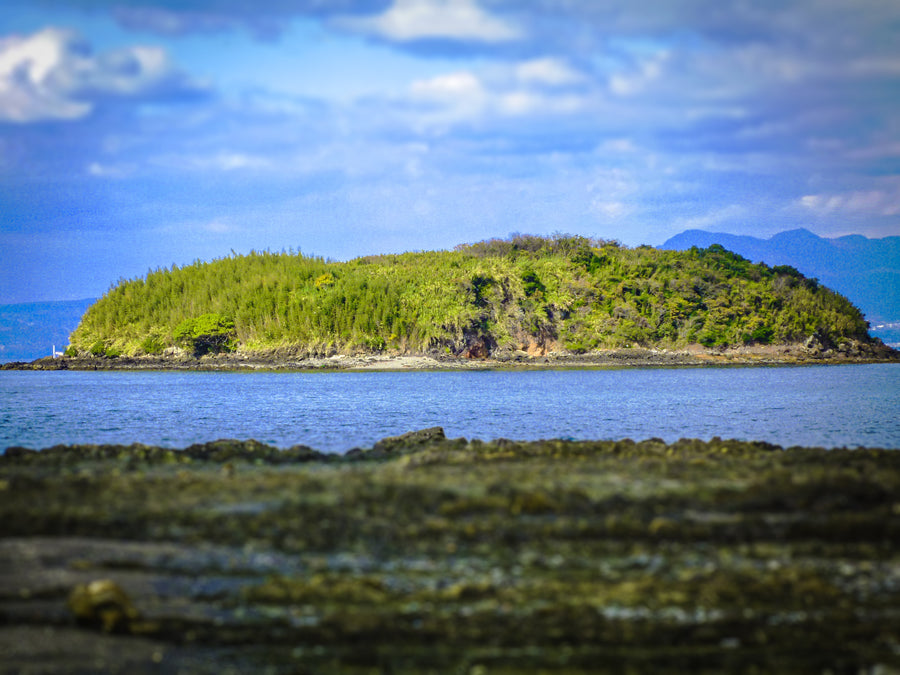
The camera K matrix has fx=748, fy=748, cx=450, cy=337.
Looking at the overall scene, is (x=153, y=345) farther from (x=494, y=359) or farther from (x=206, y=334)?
(x=494, y=359)

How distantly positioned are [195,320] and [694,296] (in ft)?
248

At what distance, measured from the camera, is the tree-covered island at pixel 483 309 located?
347ft

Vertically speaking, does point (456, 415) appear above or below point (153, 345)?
below

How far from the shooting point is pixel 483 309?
108312mm

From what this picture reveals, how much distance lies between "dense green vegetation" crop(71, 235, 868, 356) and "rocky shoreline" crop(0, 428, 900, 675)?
91.5m

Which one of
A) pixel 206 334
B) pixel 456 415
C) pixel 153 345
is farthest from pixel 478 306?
pixel 456 415

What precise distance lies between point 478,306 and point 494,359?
8.34 m

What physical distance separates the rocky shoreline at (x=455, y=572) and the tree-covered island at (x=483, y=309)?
91276 millimetres

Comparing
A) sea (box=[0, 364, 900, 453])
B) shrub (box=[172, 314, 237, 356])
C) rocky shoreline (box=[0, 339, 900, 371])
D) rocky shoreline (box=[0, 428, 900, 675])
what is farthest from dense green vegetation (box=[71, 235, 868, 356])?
rocky shoreline (box=[0, 428, 900, 675])

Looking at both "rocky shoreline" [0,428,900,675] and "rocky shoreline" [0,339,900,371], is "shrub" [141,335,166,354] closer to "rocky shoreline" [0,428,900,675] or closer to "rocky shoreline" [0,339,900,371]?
"rocky shoreline" [0,339,900,371]

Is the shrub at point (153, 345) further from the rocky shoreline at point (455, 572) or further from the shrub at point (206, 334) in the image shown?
the rocky shoreline at point (455, 572)

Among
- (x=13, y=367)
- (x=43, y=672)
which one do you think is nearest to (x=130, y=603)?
(x=43, y=672)

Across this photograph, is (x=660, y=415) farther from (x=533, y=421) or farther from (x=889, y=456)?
(x=889, y=456)

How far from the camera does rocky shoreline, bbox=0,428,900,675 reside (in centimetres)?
709
